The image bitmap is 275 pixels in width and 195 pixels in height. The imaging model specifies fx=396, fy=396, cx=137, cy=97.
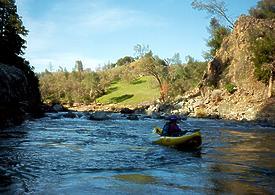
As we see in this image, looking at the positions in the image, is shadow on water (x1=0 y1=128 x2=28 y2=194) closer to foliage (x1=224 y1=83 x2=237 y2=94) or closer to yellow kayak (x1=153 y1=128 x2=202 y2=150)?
yellow kayak (x1=153 y1=128 x2=202 y2=150)

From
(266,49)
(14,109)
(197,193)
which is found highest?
(266,49)

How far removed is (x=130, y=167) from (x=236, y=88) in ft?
127

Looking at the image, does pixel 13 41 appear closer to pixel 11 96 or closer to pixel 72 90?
pixel 11 96

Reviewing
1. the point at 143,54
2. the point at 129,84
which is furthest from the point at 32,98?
the point at 129,84

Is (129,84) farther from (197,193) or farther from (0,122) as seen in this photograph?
(197,193)

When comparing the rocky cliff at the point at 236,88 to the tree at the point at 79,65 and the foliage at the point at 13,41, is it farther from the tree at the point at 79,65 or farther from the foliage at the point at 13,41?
the tree at the point at 79,65

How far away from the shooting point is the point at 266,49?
1698 inches

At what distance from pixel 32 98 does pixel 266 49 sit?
25.5m

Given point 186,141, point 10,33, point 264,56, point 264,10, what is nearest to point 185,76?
point 264,10

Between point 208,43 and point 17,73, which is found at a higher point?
point 208,43

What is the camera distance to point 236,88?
4941 cm

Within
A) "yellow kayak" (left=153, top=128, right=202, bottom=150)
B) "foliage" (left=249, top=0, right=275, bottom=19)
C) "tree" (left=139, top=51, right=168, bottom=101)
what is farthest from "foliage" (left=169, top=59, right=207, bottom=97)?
"yellow kayak" (left=153, top=128, right=202, bottom=150)

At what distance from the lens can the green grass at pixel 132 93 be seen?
263ft

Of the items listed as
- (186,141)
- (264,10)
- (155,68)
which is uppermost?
(264,10)
